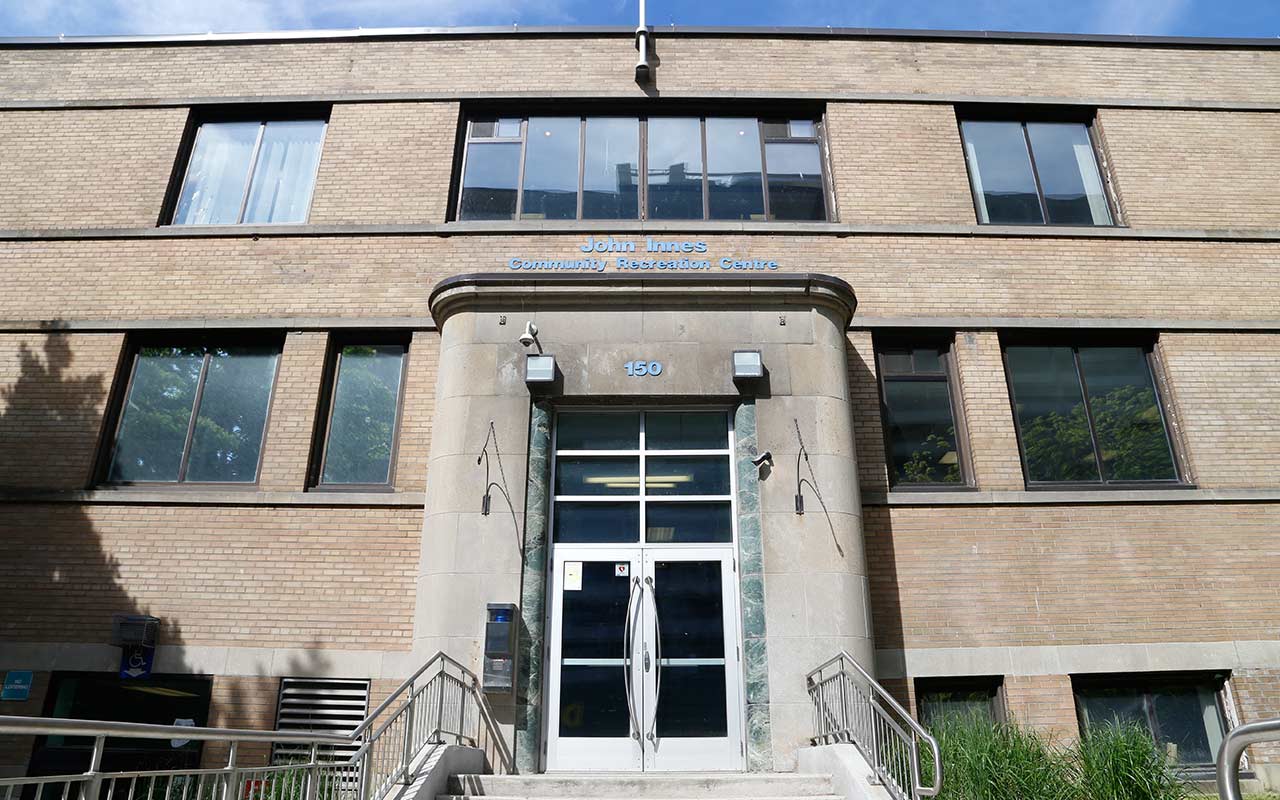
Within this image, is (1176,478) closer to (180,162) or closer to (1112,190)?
(1112,190)

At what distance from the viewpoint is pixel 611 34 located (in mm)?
13719

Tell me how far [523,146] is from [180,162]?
5.60 meters

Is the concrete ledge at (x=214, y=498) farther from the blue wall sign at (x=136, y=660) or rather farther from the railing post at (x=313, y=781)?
the railing post at (x=313, y=781)

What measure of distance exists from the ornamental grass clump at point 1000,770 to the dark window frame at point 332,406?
7.25 meters

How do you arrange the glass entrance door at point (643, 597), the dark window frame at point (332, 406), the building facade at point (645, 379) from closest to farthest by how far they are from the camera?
the glass entrance door at point (643, 597)
the building facade at point (645, 379)
the dark window frame at point (332, 406)

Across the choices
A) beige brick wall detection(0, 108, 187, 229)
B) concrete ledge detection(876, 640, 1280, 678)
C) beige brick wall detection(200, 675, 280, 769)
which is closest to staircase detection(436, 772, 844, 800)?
concrete ledge detection(876, 640, 1280, 678)

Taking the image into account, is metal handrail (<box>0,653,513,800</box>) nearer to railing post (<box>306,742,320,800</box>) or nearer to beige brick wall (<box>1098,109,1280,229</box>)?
railing post (<box>306,742,320,800</box>)

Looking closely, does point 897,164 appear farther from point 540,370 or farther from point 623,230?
point 540,370

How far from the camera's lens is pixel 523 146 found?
13.1 metres

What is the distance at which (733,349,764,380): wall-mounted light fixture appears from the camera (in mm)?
9631

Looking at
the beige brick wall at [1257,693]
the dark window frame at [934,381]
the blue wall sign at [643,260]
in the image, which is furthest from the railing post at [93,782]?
the beige brick wall at [1257,693]

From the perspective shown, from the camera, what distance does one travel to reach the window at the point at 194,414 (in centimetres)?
1087

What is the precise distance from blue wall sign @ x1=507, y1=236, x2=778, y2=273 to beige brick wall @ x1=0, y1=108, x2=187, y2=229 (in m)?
6.08

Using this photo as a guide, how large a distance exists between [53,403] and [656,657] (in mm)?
9127
